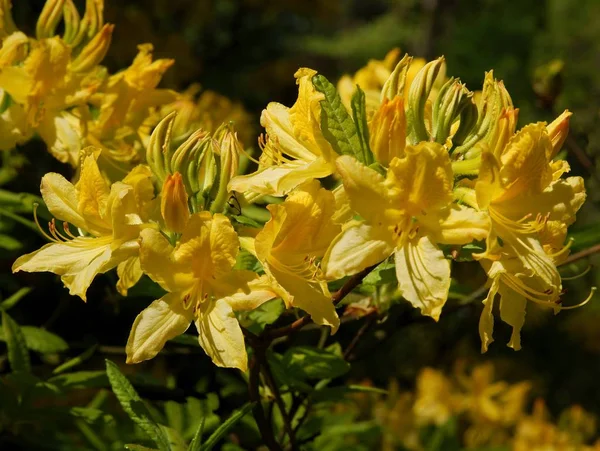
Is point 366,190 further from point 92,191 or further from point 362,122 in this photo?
point 92,191

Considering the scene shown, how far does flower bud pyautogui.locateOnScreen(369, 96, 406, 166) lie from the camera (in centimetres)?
97

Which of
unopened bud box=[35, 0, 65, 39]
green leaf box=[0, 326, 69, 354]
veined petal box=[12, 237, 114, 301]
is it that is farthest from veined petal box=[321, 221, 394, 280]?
unopened bud box=[35, 0, 65, 39]

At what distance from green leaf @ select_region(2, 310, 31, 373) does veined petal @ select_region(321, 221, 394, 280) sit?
632 millimetres

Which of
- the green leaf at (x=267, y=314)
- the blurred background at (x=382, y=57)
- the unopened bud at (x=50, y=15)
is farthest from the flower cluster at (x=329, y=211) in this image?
the unopened bud at (x=50, y=15)

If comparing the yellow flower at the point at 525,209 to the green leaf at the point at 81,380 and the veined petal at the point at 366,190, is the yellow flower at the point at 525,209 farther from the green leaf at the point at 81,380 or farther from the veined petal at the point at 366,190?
the green leaf at the point at 81,380

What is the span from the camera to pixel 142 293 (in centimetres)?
128

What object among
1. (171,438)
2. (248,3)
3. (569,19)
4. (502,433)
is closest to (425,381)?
(502,433)

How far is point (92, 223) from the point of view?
3.62ft

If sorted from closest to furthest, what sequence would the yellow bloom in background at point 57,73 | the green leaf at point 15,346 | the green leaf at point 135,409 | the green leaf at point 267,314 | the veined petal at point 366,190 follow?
the veined petal at point 366,190 → the green leaf at point 135,409 → the green leaf at point 267,314 → the green leaf at point 15,346 → the yellow bloom in background at point 57,73

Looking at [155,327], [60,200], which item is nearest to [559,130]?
[155,327]

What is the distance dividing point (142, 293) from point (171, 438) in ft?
0.81

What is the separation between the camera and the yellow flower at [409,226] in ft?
3.11

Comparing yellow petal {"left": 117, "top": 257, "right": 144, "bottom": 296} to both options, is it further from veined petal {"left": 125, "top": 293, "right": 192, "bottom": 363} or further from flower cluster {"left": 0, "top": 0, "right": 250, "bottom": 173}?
flower cluster {"left": 0, "top": 0, "right": 250, "bottom": 173}

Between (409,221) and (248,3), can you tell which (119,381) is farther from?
(248,3)
